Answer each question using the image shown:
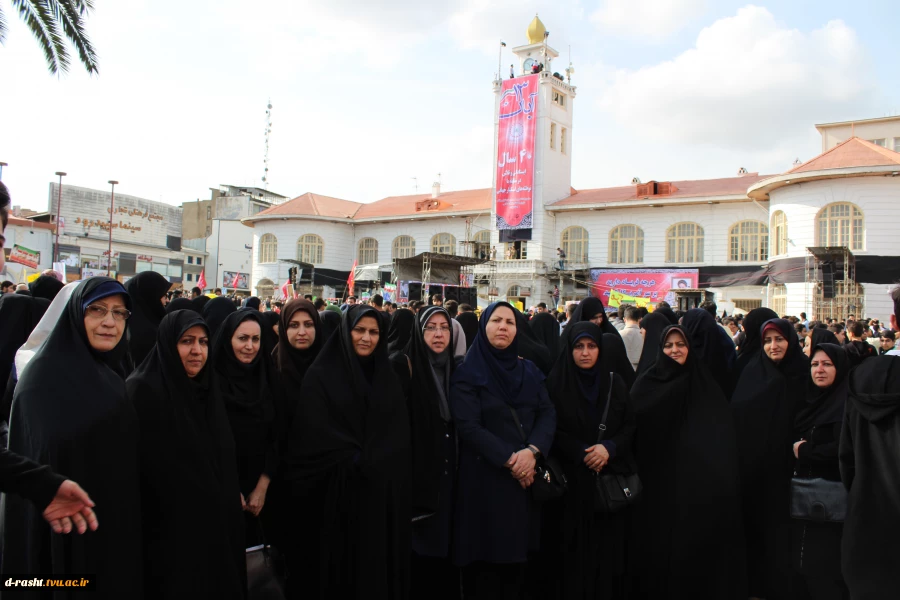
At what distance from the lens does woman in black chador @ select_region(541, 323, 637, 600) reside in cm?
314

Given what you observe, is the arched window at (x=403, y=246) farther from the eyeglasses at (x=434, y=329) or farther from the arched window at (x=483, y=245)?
the eyeglasses at (x=434, y=329)

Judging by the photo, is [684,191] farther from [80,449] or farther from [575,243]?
[80,449]

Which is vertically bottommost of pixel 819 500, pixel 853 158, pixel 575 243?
pixel 819 500

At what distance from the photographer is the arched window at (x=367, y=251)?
31.4m

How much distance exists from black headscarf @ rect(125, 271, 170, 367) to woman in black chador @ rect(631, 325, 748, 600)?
3.23 metres

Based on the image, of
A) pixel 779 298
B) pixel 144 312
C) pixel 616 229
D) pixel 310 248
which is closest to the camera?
pixel 144 312

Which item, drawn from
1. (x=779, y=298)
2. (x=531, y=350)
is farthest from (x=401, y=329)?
(x=779, y=298)

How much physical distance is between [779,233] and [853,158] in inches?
124

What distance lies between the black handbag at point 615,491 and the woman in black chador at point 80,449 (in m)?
2.09

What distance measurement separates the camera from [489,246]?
27.4m

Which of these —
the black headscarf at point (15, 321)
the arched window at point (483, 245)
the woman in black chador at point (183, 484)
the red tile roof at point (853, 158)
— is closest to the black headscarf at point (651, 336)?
the woman in black chador at point (183, 484)

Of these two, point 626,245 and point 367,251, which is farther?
point 367,251

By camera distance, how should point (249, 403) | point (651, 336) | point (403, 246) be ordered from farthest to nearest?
point (403, 246)
point (651, 336)
point (249, 403)

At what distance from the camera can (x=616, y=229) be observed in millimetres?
25234
